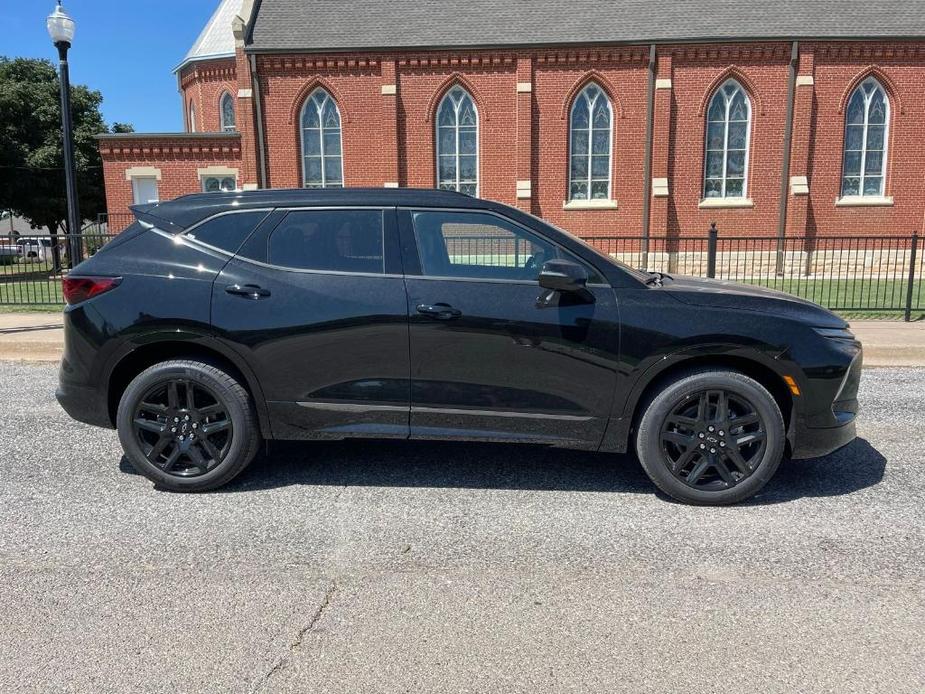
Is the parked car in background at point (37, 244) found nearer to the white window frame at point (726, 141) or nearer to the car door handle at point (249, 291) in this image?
the car door handle at point (249, 291)

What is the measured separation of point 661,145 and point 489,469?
18.3 m

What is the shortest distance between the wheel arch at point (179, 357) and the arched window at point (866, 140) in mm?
21530

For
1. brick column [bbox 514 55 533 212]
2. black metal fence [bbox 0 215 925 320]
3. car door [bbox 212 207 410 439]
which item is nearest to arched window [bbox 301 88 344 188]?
brick column [bbox 514 55 533 212]

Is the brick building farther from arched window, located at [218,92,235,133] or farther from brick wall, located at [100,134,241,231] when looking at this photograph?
arched window, located at [218,92,235,133]

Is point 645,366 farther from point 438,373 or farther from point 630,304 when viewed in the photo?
point 438,373

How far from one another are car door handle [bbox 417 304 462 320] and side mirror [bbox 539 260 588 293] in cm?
53

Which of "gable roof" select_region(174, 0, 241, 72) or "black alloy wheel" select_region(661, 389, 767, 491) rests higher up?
"gable roof" select_region(174, 0, 241, 72)

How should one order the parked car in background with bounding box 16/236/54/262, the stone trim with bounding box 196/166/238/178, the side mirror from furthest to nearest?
1. the stone trim with bounding box 196/166/238/178
2. the parked car in background with bounding box 16/236/54/262
3. the side mirror

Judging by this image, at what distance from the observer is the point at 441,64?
20438 millimetres

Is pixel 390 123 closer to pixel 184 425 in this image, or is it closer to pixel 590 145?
pixel 590 145

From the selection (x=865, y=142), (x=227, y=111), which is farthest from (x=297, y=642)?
(x=227, y=111)

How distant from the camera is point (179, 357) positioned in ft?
13.6

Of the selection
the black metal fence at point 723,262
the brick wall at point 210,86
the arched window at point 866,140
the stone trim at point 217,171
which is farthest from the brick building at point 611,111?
the brick wall at point 210,86

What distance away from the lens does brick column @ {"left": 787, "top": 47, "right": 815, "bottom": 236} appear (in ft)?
64.6
